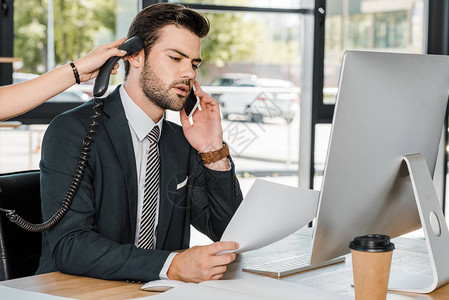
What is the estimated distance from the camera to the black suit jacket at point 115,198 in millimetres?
1530

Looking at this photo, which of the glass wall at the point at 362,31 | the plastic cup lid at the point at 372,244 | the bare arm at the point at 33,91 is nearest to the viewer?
the plastic cup lid at the point at 372,244

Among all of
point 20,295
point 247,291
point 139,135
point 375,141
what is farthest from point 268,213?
point 139,135

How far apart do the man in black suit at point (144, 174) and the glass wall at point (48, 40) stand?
1632mm

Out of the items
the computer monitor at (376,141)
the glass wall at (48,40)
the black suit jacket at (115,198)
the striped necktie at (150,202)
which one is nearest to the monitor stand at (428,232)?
the computer monitor at (376,141)

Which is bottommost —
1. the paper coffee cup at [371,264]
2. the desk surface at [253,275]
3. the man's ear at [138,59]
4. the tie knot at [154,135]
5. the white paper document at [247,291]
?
the desk surface at [253,275]

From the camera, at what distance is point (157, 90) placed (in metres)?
1.95

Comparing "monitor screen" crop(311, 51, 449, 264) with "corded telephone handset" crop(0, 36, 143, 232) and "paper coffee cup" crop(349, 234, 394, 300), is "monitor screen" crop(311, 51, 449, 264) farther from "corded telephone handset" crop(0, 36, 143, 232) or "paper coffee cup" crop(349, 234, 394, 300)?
"corded telephone handset" crop(0, 36, 143, 232)

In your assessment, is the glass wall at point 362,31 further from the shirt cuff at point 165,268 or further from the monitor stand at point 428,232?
the shirt cuff at point 165,268

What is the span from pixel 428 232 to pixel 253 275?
42 centimetres

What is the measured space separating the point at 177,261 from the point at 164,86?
2.12ft

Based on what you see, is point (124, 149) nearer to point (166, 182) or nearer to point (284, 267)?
point (166, 182)

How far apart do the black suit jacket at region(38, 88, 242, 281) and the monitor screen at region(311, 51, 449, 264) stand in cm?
42

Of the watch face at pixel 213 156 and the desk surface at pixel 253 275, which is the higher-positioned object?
the watch face at pixel 213 156

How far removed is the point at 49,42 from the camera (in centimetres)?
357
